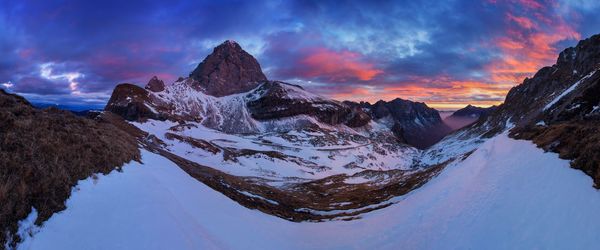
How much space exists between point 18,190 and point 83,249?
8.71 ft

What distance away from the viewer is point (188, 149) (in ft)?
471

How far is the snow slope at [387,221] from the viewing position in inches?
429

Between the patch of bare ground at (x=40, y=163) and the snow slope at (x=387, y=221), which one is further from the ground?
the patch of bare ground at (x=40, y=163)

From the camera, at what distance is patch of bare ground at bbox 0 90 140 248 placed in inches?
395

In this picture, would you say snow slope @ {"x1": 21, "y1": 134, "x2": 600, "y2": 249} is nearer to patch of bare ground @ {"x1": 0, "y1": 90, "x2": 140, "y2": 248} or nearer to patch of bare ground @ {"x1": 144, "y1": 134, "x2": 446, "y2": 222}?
patch of bare ground @ {"x1": 0, "y1": 90, "x2": 140, "y2": 248}

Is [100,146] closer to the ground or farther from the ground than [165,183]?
farther from the ground

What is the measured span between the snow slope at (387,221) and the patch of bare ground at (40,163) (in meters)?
0.53

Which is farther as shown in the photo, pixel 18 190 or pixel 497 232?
pixel 497 232

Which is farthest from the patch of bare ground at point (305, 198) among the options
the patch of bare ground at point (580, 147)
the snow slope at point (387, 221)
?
the patch of bare ground at point (580, 147)

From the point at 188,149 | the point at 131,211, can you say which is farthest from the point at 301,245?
the point at 188,149

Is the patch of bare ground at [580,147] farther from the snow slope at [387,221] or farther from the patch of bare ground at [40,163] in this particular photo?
the patch of bare ground at [40,163]

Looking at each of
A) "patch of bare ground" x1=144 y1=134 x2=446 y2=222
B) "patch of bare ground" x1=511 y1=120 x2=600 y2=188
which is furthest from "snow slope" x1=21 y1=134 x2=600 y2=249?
"patch of bare ground" x1=144 y1=134 x2=446 y2=222

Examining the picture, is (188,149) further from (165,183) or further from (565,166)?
(565,166)

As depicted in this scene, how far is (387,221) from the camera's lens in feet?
82.4
